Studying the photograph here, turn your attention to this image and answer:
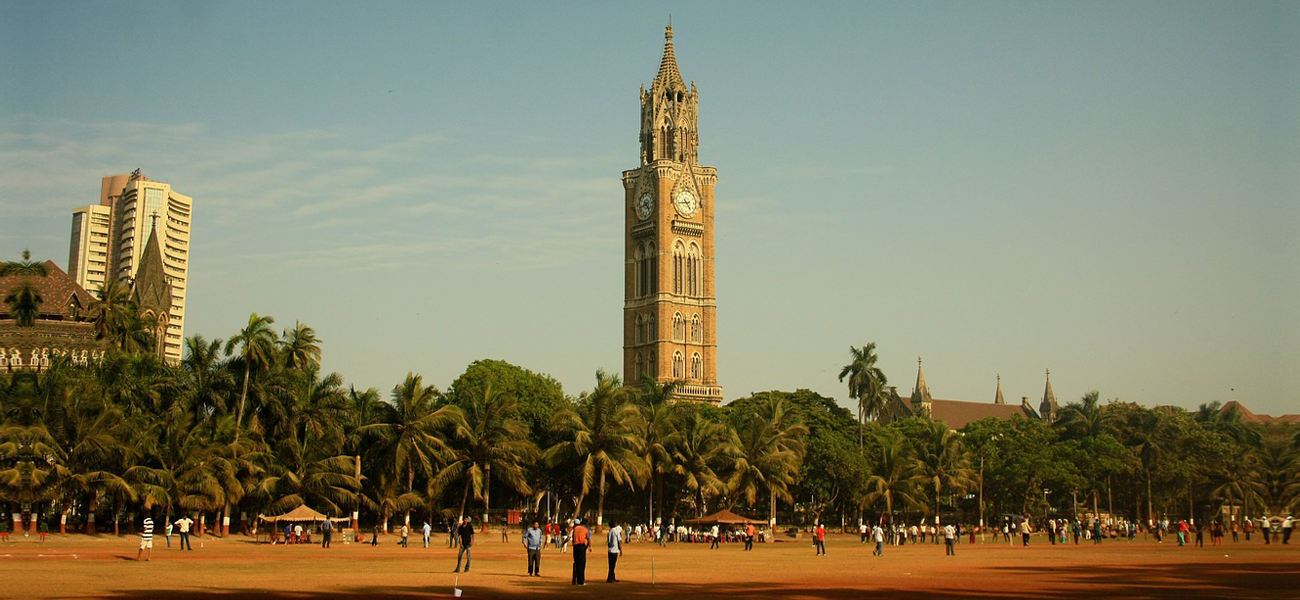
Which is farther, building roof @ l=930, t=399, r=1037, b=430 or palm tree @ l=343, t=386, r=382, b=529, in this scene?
building roof @ l=930, t=399, r=1037, b=430

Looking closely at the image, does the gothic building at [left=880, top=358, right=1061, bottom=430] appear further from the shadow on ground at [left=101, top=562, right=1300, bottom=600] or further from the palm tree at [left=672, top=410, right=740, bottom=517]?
the shadow on ground at [left=101, top=562, right=1300, bottom=600]

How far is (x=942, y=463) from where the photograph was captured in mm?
83000

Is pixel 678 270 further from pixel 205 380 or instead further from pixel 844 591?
pixel 844 591

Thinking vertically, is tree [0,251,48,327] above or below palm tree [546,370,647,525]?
above

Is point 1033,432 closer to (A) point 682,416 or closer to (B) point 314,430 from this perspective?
(A) point 682,416

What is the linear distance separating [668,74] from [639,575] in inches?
4258

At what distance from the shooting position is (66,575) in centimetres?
2708

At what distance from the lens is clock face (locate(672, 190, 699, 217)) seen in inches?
5074

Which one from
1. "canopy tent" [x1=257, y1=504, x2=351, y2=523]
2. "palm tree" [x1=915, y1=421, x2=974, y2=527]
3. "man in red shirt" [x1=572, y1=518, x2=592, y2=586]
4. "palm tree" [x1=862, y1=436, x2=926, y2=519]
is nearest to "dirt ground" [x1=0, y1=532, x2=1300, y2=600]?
"man in red shirt" [x1=572, y1=518, x2=592, y2=586]

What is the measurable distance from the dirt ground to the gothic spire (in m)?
93.9

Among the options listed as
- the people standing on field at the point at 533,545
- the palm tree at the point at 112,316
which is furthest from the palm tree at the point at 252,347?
the people standing on field at the point at 533,545

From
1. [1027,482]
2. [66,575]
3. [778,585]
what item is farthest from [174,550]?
[1027,482]


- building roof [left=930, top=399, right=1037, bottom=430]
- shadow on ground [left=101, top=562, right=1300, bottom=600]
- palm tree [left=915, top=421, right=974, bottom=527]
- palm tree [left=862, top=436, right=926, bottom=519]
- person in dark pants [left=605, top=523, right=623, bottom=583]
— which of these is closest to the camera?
shadow on ground [left=101, top=562, right=1300, bottom=600]

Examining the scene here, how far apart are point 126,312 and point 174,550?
2299 centimetres
